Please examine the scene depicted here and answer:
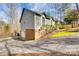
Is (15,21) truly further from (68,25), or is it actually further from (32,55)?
(68,25)

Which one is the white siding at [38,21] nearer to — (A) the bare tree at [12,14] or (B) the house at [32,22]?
(B) the house at [32,22]

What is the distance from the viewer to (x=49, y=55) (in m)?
1.52

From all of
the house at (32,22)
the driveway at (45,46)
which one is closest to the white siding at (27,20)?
the house at (32,22)

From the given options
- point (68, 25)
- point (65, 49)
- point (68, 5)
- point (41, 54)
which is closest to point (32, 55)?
point (41, 54)

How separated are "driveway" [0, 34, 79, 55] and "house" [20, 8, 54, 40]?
7cm

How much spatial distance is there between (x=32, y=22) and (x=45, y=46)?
0.24m

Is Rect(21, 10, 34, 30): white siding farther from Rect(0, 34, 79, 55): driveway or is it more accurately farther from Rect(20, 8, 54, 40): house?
Rect(0, 34, 79, 55): driveway

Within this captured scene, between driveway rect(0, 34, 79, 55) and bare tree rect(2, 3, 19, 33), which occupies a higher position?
bare tree rect(2, 3, 19, 33)

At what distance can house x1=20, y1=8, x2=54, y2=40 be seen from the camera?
1523mm

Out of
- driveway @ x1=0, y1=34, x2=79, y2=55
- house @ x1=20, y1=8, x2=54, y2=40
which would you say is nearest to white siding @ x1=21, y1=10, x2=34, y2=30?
house @ x1=20, y1=8, x2=54, y2=40

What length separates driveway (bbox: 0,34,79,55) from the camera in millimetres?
1515

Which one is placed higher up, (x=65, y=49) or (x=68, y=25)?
(x=68, y=25)

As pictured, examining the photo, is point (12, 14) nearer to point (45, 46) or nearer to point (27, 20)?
point (27, 20)

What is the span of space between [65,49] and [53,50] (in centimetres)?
11
